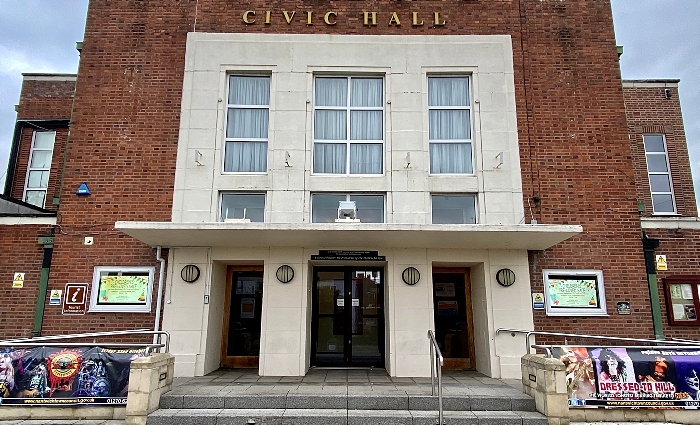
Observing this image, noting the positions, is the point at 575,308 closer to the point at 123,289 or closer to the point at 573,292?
the point at 573,292

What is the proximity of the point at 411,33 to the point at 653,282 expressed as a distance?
6.85 m

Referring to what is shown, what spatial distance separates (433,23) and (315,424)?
26.7 feet

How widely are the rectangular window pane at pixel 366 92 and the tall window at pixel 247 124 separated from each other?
1828 millimetres

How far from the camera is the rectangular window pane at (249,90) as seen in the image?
955 centimetres

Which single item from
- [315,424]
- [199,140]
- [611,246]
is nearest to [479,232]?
[611,246]

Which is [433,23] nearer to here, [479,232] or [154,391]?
[479,232]

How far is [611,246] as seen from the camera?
878cm

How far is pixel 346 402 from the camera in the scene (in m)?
6.31

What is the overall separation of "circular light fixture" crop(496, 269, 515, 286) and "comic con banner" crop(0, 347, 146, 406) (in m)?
6.23

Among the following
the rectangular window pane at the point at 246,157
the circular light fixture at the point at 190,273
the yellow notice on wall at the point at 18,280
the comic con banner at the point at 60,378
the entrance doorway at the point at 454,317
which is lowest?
the comic con banner at the point at 60,378

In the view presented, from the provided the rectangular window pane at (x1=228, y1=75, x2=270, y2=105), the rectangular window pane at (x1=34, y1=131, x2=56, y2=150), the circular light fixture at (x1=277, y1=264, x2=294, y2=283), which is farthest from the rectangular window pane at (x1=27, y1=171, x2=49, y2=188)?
the circular light fixture at (x1=277, y1=264, x2=294, y2=283)

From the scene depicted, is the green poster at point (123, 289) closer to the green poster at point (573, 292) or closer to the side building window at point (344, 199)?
the side building window at point (344, 199)

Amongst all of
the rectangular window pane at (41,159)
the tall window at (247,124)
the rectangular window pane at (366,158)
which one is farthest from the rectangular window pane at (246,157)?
the rectangular window pane at (41,159)

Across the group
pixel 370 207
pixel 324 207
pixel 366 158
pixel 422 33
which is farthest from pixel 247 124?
pixel 422 33
